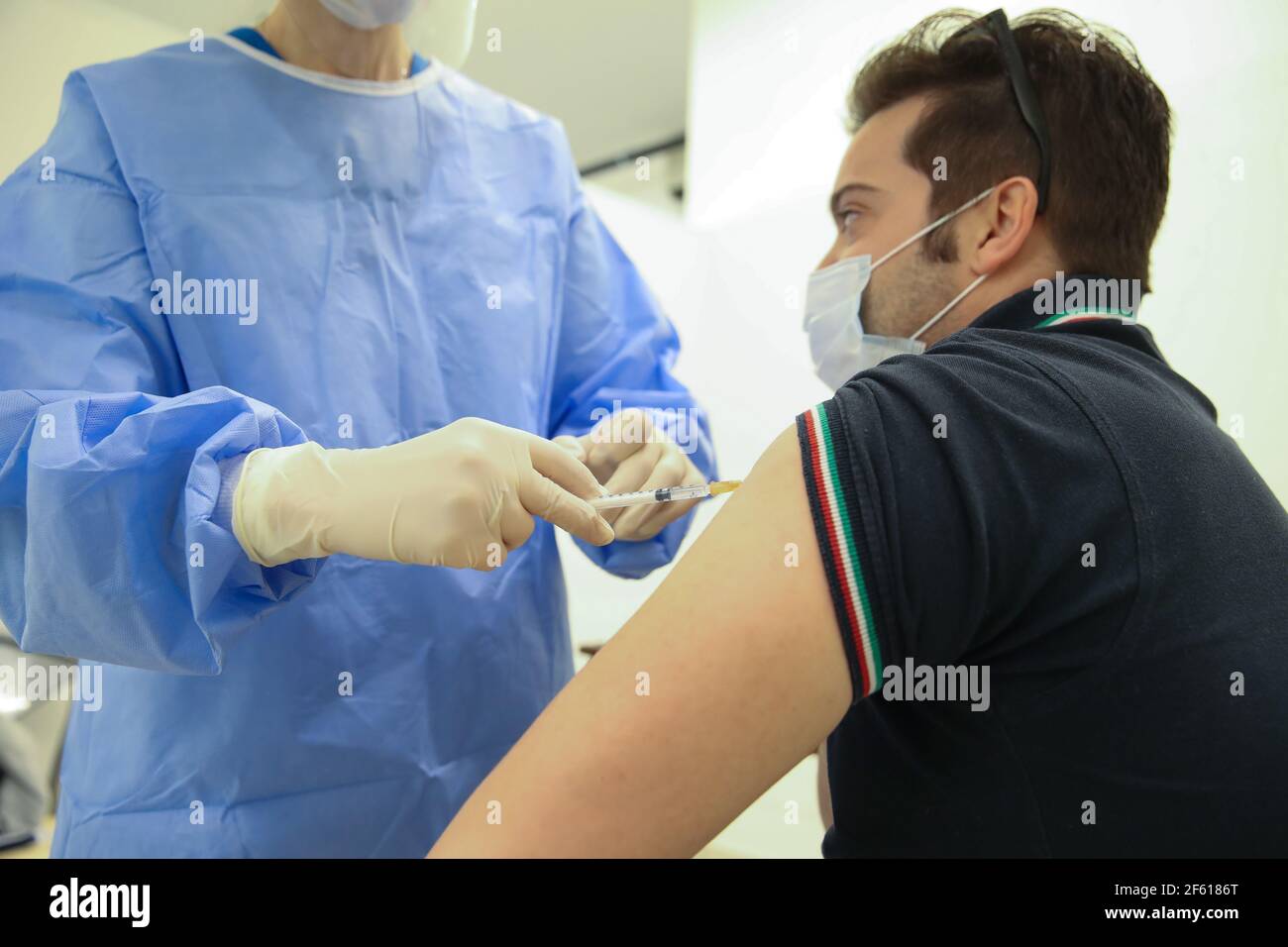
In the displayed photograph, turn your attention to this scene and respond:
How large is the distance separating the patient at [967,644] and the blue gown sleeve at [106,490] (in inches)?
11.7

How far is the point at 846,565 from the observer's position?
0.60 m

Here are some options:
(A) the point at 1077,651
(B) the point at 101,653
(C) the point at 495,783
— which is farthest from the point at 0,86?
(A) the point at 1077,651

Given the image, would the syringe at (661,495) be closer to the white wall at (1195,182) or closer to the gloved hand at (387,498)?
the gloved hand at (387,498)

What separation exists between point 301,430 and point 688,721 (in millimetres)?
512

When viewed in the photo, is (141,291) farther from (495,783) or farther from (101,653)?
(495,783)

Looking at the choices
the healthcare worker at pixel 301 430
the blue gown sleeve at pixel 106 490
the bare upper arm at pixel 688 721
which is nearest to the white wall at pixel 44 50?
the healthcare worker at pixel 301 430

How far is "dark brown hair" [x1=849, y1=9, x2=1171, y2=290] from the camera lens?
1.03m

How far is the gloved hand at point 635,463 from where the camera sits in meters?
1.03

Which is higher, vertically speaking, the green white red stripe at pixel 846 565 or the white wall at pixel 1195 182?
the white wall at pixel 1195 182

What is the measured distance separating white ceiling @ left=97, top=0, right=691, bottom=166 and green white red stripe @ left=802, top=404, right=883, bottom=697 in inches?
36.6

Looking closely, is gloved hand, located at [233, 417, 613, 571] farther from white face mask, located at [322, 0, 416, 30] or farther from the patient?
white face mask, located at [322, 0, 416, 30]

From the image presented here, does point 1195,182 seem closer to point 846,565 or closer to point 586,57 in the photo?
point 586,57

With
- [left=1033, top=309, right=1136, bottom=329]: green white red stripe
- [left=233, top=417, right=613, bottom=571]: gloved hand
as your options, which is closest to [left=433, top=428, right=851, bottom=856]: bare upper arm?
[left=233, top=417, right=613, bottom=571]: gloved hand

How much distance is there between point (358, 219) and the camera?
104cm
